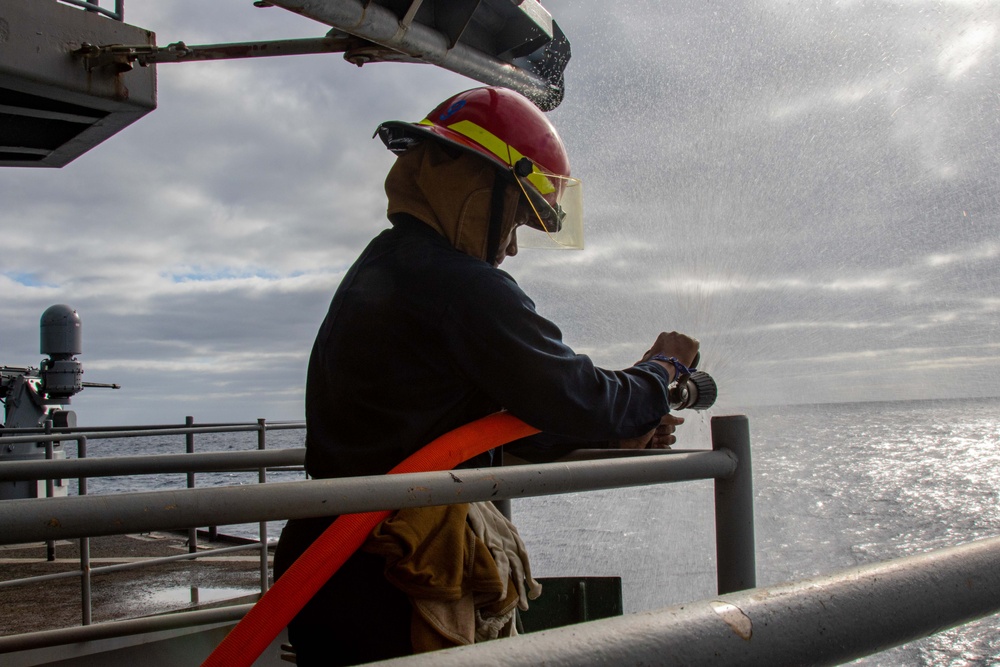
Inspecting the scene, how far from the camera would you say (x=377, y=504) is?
1.24m

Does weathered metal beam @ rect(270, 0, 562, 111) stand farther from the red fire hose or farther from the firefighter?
the red fire hose

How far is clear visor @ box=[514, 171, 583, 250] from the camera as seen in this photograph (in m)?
2.32

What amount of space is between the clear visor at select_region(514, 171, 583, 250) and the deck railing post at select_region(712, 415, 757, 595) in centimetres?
86

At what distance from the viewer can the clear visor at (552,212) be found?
232 centimetres

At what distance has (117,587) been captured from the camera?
7.07 meters

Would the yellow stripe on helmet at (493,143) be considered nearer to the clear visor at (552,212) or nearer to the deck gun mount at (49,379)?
the clear visor at (552,212)

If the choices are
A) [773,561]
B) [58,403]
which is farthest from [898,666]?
[58,403]

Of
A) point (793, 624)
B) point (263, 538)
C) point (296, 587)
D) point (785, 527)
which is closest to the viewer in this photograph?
point (793, 624)

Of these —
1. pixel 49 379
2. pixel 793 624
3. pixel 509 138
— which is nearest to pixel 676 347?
pixel 509 138

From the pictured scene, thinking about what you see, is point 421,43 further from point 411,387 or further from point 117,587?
point 117,587

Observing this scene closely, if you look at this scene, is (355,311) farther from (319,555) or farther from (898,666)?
(898,666)

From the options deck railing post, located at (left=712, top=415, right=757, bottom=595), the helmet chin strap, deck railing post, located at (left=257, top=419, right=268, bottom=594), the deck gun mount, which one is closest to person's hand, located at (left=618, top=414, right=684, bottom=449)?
deck railing post, located at (left=712, top=415, right=757, bottom=595)

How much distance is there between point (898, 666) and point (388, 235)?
1599 centimetres

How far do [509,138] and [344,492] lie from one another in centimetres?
139
